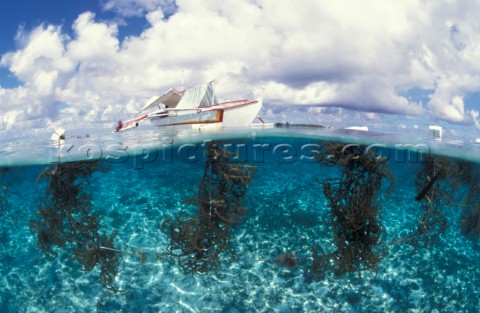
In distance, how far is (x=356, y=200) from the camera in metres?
7.25

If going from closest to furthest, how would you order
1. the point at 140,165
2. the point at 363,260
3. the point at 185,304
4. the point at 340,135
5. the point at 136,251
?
1. the point at 363,260
2. the point at 185,304
3. the point at 136,251
4. the point at 340,135
5. the point at 140,165

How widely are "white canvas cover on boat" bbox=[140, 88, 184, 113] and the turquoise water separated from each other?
7930 mm

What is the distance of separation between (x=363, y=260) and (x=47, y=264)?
38.5 feet

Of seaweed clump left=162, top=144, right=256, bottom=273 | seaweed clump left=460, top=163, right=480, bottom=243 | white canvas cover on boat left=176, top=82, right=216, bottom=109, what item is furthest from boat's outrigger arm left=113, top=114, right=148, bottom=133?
seaweed clump left=460, top=163, right=480, bottom=243

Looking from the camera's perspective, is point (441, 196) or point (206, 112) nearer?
point (441, 196)

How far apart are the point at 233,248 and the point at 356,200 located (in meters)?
6.50

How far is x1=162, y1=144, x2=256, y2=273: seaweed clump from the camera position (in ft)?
26.4

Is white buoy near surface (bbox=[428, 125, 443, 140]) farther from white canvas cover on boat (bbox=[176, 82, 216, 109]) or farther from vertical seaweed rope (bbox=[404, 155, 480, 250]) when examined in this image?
white canvas cover on boat (bbox=[176, 82, 216, 109])

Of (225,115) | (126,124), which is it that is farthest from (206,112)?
(126,124)

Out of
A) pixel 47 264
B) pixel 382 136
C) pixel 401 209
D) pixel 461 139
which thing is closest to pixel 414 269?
pixel 401 209

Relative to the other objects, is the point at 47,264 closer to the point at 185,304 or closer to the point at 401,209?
the point at 185,304

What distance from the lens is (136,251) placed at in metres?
11.8

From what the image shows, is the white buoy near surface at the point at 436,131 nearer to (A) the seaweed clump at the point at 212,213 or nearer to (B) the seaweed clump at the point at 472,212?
(B) the seaweed clump at the point at 472,212

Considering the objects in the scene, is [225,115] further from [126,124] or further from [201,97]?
[126,124]
